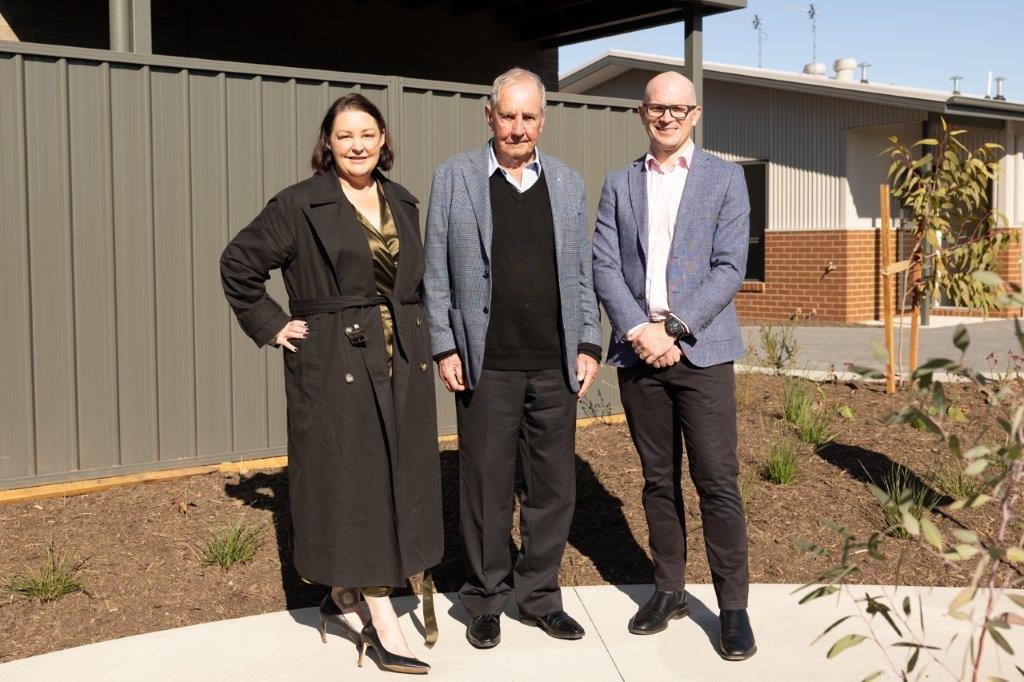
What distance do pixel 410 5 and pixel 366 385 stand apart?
7.74 metres

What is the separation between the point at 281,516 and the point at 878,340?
823 cm

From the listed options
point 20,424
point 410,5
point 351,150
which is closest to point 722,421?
point 351,150

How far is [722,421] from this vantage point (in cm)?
412

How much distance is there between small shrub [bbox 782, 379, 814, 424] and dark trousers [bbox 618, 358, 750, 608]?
3204 mm

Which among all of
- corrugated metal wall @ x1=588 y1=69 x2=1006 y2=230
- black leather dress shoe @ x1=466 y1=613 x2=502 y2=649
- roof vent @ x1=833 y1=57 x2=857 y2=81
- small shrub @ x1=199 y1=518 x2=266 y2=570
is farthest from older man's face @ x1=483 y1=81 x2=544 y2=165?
roof vent @ x1=833 y1=57 x2=857 y2=81

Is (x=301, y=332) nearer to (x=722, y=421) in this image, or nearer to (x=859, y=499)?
(x=722, y=421)

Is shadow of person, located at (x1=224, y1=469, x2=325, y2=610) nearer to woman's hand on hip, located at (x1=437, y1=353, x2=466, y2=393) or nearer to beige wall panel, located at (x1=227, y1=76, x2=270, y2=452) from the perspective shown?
beige wall panel, located at (x1=227, y1=76, x2=270, y2=452)

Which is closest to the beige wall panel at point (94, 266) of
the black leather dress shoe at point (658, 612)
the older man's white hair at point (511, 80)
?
the older man's white hair at point (511, 80)

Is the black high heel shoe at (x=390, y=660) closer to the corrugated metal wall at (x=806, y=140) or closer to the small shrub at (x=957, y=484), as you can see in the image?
the small shrub at (x=957, y=484)

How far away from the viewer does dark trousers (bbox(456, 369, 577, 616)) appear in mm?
4148

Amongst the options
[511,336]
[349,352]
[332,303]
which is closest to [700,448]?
[511,336]

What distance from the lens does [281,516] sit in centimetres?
570

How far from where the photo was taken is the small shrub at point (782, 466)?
627 cm

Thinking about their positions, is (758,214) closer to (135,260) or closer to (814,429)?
(814,429)
